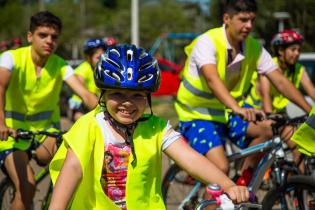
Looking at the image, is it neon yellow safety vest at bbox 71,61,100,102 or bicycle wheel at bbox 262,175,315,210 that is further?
neon yellow safety vest at bbox 71,61,100,102

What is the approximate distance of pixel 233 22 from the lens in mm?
5852

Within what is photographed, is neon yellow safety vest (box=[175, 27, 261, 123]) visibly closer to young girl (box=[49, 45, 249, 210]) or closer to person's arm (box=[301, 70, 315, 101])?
person's arm (box=[301, 70, 315, 101])

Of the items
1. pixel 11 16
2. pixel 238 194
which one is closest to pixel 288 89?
pixel 238 194

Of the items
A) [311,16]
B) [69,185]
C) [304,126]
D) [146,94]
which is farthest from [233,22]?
[311,16]

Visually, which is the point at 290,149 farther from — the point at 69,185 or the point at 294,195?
the point at 69,185

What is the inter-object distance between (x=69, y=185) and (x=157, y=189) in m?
0.55

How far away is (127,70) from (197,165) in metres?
0.59

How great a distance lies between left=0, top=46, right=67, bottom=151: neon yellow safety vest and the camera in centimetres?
580

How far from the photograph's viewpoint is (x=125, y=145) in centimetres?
372

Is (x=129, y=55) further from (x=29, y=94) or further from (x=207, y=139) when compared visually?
(x=29, y=94)

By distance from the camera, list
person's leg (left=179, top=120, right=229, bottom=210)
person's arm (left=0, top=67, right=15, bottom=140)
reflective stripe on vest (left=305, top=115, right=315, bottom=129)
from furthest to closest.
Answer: person's leg (left=179, top=120, right=229, bottom=210) < person's arm (left=0, top=67, right=15, bottom=140) < reflective stripe on vest (left=305, top=115, right=315, bottom=129)

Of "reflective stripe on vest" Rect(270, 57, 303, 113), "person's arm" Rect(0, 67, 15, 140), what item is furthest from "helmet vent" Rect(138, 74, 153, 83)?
"reflective stripe on vest" Rect(270, 57, 303, 113)

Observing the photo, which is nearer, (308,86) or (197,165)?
(197,165)

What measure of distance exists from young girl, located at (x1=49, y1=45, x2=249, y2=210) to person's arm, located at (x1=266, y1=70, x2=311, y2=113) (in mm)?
2528
